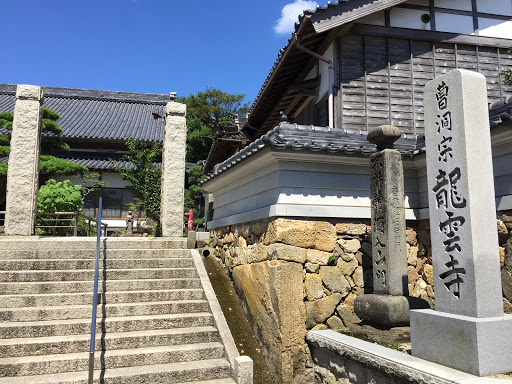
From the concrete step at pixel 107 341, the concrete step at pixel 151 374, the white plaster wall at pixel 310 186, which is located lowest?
the concrete step at pixel 151 374

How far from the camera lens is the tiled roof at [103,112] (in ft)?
78.4

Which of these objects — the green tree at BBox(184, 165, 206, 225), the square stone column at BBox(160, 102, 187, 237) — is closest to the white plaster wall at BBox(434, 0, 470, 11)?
the square stone column at BBox(160, 102, 187, 237)

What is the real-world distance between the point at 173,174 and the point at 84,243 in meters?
2.41

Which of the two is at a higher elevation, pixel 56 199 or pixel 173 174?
pixel 173 174

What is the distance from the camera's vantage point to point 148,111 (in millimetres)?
30312

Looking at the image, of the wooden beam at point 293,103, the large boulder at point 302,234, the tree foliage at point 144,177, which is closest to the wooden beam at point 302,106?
the wooden beam at point 293,103

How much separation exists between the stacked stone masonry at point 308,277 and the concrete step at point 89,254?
1977 mm

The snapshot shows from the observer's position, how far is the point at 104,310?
6.18 meters

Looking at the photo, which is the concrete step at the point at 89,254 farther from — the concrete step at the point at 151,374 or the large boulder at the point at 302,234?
the concrete step at the point at 151,374

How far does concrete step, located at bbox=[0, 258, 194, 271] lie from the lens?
22.9 feet

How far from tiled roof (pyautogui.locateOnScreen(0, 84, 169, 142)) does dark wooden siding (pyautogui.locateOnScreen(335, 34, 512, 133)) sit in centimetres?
A: 1598

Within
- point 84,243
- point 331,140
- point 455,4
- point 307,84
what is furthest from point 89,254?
point 455,4

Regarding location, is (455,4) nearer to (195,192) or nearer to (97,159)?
(195,192)

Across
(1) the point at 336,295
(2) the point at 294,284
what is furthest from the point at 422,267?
(2) the point at 294,284
